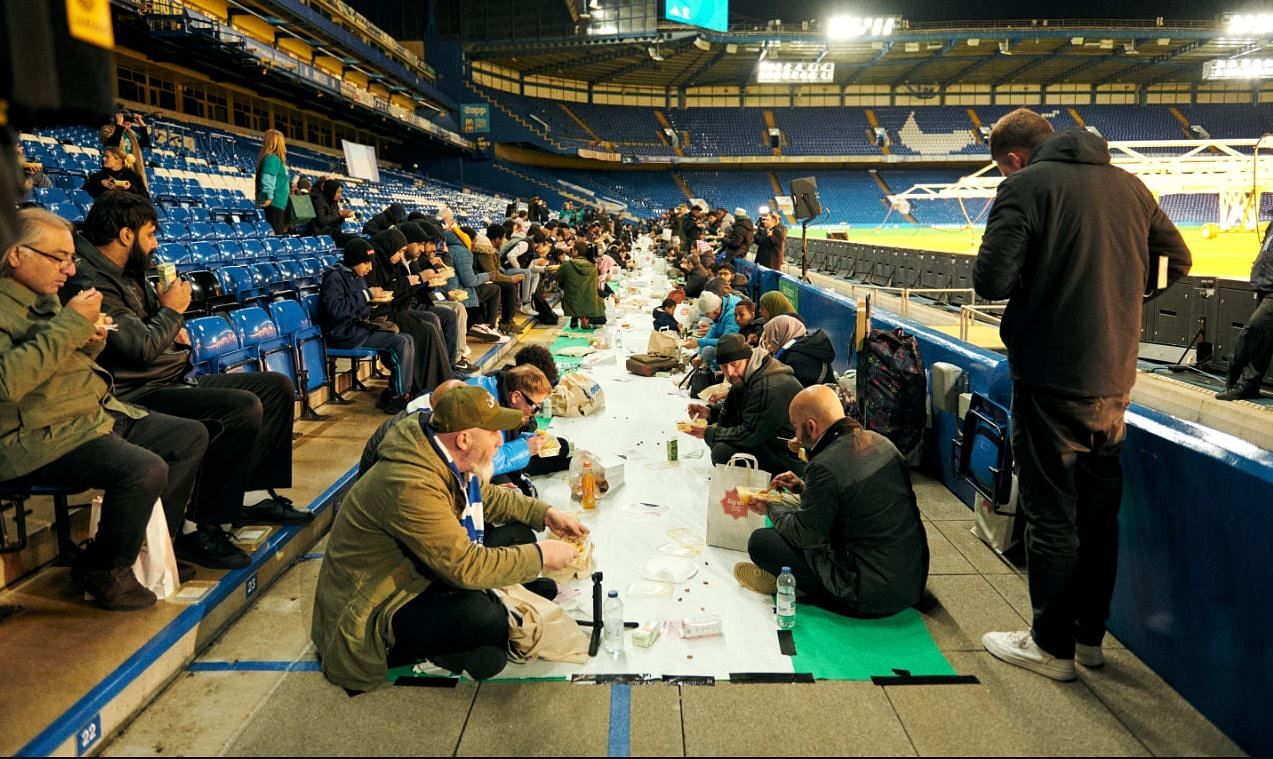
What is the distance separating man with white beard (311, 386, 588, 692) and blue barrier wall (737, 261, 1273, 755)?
223 cm

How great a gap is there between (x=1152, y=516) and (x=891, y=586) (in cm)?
101

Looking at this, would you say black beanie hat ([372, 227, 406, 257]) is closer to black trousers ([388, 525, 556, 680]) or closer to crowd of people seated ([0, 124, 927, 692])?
crowd of people seated ([0, 124, 927, 692])

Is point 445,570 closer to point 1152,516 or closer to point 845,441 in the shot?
point 845,441

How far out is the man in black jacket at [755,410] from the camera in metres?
5.20

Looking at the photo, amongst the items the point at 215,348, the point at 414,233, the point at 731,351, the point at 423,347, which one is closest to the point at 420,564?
the point at 215,348

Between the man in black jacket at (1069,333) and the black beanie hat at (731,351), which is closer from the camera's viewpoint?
the man in black jacket at (1069,333)

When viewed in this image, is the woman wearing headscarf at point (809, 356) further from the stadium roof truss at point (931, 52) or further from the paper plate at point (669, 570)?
the stadium roof truss at point (931, 52)

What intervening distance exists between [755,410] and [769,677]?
2335 mm

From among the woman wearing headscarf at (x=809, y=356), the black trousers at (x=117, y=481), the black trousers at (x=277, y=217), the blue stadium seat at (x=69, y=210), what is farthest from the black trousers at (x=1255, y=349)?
the blue stadium seat at (x=69, y=210)

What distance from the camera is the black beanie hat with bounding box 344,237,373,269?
260 inches

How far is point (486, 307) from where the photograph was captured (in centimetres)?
1132

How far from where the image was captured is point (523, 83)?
158ft

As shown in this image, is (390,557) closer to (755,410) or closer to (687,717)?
(687,717)

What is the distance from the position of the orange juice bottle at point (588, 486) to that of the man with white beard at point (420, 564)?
1.82 metres
